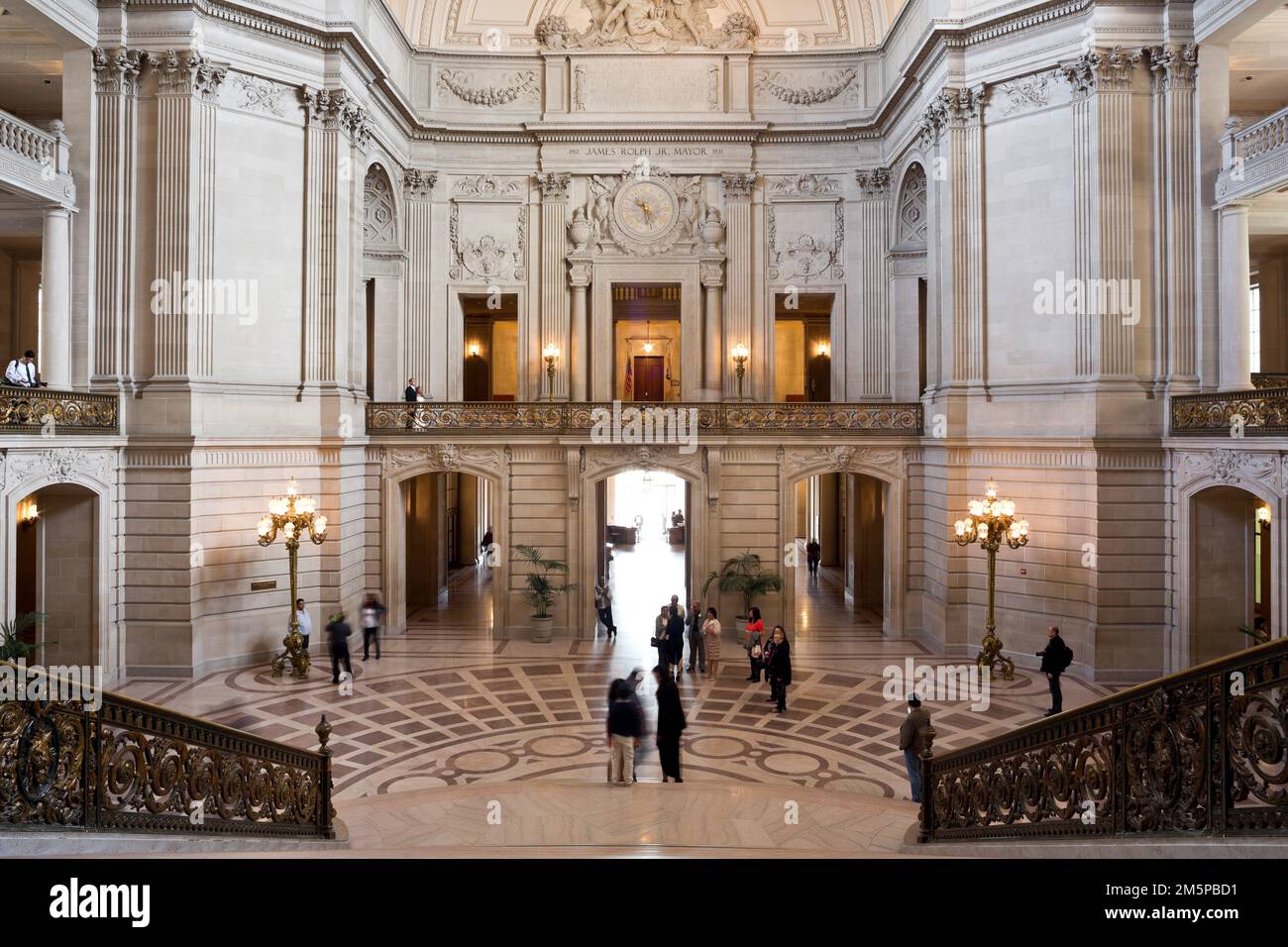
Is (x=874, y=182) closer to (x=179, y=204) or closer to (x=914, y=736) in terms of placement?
(x=179, y=204)

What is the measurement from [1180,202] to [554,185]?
14.2 metres

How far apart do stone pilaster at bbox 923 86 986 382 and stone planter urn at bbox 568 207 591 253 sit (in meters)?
9.02

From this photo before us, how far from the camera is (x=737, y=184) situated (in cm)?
2133

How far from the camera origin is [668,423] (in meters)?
18.7

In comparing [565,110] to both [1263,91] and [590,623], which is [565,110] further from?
[1263,91]

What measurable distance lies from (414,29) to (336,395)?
36.0 ft

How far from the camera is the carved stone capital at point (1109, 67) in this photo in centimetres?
1466

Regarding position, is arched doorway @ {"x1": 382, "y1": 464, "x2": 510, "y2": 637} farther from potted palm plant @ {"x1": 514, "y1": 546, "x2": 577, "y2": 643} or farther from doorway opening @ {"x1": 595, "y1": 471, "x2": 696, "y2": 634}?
doorway opening @ {"x1": 595, "y1": 471, "x2": 696, "y2": 634}

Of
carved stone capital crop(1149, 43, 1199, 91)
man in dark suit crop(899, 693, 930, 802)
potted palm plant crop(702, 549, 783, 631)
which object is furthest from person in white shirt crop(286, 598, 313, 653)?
carved stone capital crop(1149, 43, 1199, 91)

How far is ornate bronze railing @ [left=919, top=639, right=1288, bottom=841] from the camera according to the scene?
13.5 ft

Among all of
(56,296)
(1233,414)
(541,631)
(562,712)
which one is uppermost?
(56,296)

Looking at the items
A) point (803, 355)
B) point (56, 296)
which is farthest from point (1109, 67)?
point (56, 296)

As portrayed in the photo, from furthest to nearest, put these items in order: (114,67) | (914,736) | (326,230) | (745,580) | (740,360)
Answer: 1. (740,360)
2. (745,580)
3. (326,230)
4. (114,67)
5. (914,736)

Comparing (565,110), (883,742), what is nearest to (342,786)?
(883,742)
